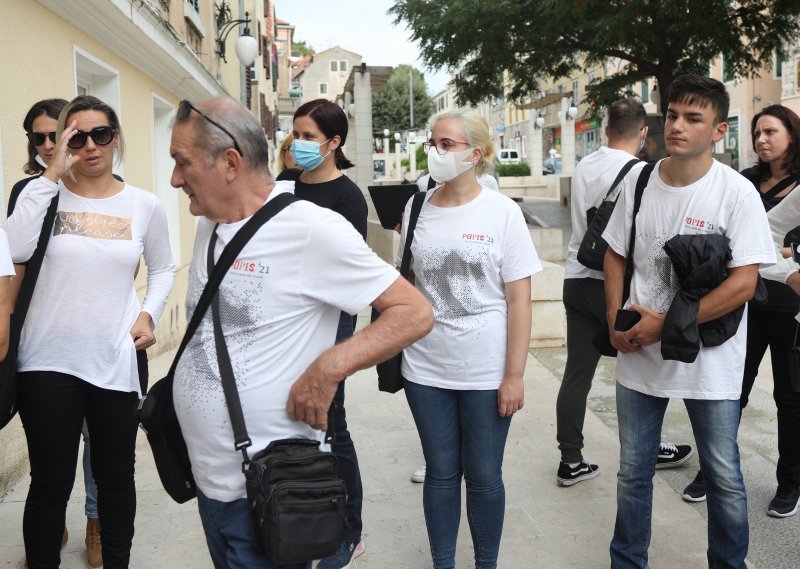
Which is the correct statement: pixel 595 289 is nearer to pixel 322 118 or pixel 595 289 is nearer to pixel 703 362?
pixel 703 362

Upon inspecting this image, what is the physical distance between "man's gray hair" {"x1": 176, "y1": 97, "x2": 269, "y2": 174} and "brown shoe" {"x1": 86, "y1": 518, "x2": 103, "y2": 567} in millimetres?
2253

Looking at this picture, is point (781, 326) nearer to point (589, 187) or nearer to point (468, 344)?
point (589, 187)

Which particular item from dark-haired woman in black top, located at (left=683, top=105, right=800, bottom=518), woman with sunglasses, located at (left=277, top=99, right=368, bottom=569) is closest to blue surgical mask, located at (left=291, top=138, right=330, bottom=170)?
woman with sunglasses, located at (left=277, top=99, right=368, bottom=569)

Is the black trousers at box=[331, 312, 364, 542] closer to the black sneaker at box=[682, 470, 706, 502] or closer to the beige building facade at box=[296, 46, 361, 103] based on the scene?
the black sneaker at box=[682, 470, 706, 502]

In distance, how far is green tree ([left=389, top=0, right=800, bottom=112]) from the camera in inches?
642

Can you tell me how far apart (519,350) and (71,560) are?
7.17 feet

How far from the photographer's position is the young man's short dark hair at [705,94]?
3129 mm

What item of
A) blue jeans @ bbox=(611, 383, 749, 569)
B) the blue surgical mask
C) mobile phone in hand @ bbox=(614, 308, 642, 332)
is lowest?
blue jeans @ bbox=(611, 383, 749, 569)

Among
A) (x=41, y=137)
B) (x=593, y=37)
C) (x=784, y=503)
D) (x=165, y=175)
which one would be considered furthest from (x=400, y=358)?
(x=593, y=37)

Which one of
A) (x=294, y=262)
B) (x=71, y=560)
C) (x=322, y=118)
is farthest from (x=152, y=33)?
(x=294, y=262)

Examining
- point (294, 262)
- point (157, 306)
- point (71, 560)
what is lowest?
point (71, 560)

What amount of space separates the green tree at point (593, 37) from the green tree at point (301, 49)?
106 meters

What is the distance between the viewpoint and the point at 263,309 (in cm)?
204

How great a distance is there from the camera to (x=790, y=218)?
12.8ft
